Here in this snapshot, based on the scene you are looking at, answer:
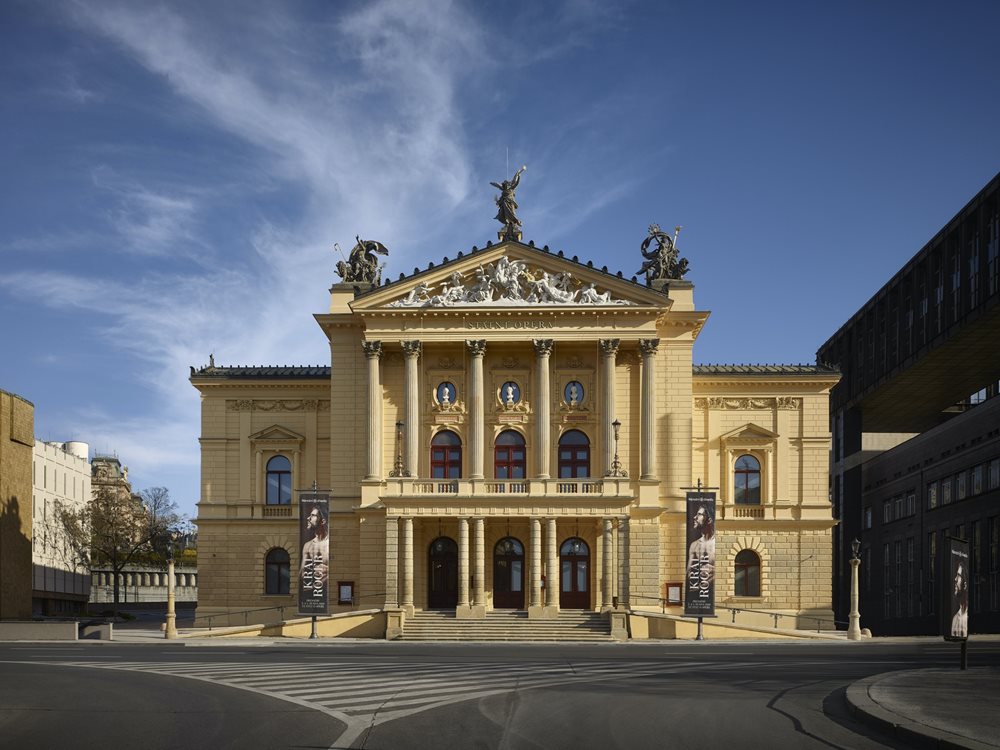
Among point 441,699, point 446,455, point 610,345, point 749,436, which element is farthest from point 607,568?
point 441,699

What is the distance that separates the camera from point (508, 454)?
206 ft

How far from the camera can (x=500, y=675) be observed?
29016mm

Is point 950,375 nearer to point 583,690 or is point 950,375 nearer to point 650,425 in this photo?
point 650,425

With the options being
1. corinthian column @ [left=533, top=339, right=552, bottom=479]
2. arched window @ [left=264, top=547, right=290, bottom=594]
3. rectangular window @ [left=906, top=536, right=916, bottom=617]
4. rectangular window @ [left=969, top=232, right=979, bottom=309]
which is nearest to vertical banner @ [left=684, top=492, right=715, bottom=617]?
corinthian column @ [left=533, top=339, right=552, bottom=479]

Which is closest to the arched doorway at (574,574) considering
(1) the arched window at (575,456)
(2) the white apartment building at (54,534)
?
(1) the arched window at (575,456)

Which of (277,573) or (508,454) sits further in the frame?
(277,573)

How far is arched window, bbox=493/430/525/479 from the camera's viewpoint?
62781 millimetres

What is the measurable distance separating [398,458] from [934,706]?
43634 millimetres

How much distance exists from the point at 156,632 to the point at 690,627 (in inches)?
1024

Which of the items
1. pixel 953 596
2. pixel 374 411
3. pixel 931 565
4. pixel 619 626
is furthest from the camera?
pixel 931 565

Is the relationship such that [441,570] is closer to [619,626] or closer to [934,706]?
[619,626]

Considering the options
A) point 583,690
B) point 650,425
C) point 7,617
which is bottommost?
point 7,617

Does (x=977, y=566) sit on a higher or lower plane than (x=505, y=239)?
lower

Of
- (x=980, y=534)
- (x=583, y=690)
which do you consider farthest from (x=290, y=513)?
(x=583, y=690)
